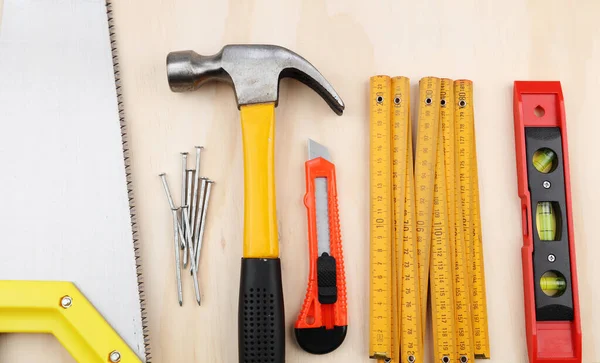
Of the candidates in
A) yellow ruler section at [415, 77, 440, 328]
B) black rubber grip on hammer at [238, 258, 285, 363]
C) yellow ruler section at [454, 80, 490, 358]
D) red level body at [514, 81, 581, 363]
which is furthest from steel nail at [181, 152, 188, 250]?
red level body at [514, 81, 581, 363]

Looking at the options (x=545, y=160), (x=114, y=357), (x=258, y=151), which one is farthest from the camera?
(x=545, y=160)

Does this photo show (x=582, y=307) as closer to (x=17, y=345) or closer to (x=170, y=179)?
(x=170, y=179)

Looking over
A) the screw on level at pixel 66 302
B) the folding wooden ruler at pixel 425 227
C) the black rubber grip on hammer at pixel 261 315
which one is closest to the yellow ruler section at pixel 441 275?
the folding wooden ruler at pixel 425 227

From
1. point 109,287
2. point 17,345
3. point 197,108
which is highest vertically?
point 197,108

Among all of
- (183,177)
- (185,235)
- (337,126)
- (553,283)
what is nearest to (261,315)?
(185,235)

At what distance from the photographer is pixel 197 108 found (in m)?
1.49

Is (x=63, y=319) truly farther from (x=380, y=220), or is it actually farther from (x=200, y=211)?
(x=380, y=220)

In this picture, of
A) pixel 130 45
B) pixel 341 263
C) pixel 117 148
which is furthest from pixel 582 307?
pixel 130 45

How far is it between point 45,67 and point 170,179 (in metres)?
0.37

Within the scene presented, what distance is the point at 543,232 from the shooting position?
147 centimetres

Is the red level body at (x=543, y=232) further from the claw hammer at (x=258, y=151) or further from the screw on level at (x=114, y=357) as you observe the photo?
the screw on level at (x=114, y=357)

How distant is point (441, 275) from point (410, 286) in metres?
0.08

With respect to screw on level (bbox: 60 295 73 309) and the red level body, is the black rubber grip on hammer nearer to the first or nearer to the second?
screw on level (bbox: 60 295 73 309)

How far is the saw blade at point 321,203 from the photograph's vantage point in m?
1.40
